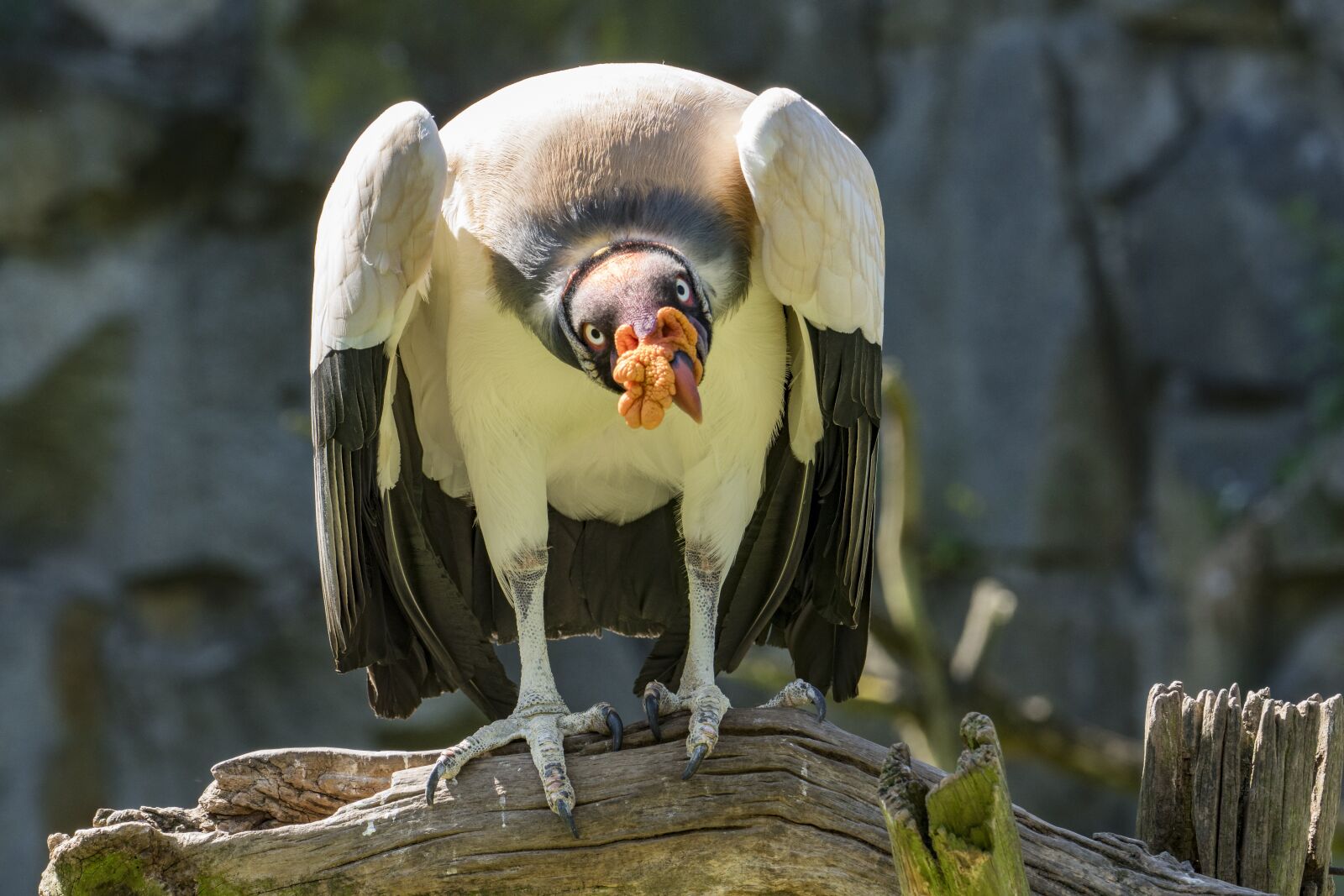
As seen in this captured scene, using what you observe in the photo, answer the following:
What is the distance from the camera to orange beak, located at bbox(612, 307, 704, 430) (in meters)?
2.64

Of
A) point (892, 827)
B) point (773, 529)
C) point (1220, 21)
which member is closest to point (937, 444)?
point (1220, 21)

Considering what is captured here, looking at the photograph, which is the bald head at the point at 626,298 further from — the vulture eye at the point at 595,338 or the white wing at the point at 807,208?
the white wing at the point at 807,208

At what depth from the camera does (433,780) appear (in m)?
2.83

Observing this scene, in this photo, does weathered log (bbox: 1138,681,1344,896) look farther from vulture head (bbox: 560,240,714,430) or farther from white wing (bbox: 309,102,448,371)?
white wing (bbox: 309,102,448,371)

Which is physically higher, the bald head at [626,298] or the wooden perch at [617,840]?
the bald head at [626,298]

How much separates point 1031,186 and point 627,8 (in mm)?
2246

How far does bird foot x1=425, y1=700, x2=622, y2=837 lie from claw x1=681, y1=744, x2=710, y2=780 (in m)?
0.19

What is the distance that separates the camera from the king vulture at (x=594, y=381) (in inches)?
115

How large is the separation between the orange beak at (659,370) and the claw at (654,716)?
0.60 metres

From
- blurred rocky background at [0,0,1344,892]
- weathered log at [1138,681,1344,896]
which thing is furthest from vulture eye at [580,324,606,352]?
blurred rocky background at [0,0,1344,892]

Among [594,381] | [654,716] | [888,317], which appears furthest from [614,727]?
[888,317]

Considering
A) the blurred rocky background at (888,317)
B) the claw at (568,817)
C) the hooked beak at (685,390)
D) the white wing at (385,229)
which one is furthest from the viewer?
the blurred rocky background at (888,317)

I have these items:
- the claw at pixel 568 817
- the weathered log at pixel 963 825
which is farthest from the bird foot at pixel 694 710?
Answer: the weathered log at pixel 963 825

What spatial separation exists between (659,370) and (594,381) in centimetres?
27
